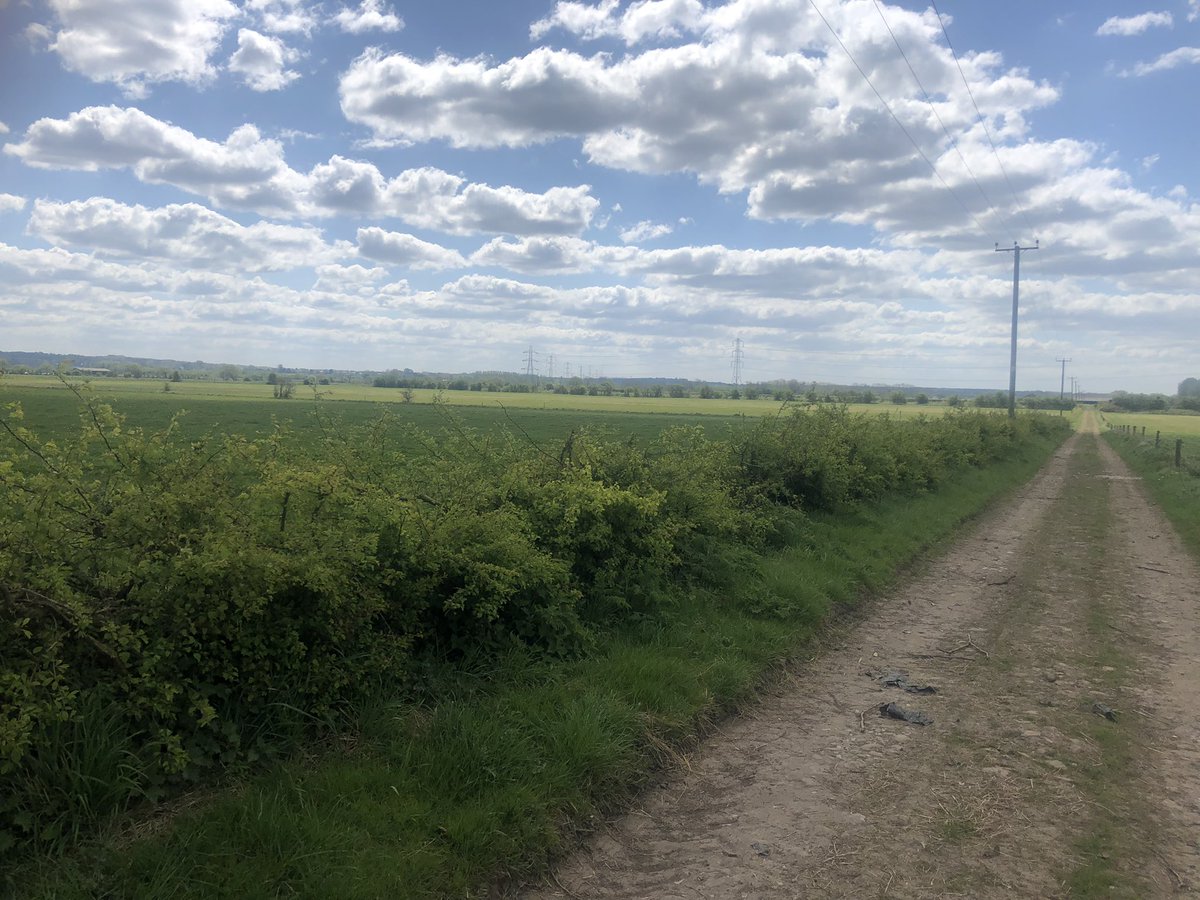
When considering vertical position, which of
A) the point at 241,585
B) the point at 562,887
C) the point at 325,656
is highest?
the point at 241,585

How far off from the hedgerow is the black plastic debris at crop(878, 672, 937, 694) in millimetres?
1912

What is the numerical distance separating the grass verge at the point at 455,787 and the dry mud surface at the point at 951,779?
268 mm

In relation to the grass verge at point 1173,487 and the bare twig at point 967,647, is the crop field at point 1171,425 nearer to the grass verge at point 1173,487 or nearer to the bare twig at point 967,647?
the grass verge at point 1173,487

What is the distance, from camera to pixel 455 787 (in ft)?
12.7

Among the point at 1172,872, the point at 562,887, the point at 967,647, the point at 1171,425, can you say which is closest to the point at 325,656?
the point at 562,887

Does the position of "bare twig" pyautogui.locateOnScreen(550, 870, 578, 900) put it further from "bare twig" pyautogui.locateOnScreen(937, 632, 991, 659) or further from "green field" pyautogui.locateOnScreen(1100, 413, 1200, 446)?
"green field" pyautogui.locateOnScreen(1100, 413, 1200, 446)

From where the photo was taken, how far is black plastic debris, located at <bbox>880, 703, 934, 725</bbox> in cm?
535

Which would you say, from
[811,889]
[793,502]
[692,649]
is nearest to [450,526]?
[692,649]

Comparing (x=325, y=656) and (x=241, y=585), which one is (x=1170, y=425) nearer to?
(x=325, y=656)

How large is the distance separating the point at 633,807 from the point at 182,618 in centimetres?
251

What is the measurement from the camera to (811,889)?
3447 millimetres

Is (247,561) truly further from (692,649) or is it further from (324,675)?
(692,649)

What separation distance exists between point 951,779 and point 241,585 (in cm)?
402

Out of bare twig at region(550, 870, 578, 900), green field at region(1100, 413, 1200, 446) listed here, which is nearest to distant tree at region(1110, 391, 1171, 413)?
green field at region(1100, 413, 1200, 446)
